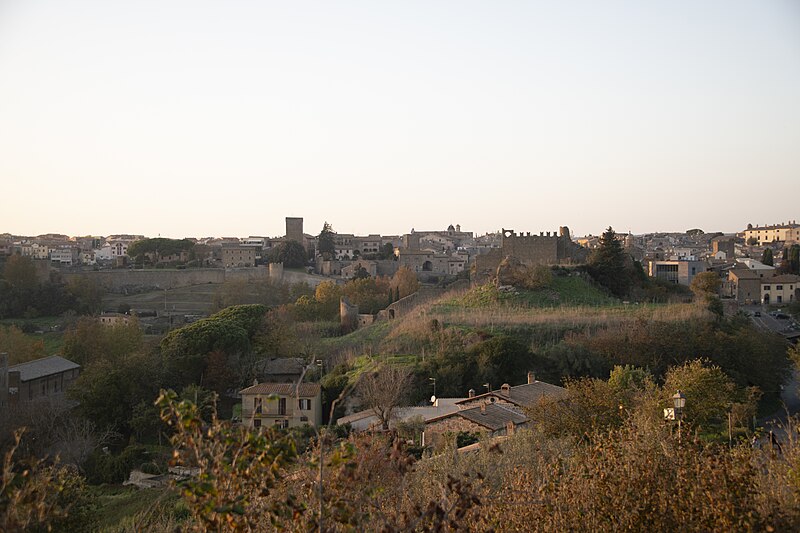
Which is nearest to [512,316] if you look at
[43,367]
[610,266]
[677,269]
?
[610,266]

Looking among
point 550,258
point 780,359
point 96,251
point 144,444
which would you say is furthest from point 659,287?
point 96,251

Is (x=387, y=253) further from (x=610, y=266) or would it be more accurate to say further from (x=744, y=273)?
(x=610, y=266)

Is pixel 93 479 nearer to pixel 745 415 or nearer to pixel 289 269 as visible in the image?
pixel 745 415

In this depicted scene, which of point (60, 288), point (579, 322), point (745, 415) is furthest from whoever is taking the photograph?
point (60, 288)

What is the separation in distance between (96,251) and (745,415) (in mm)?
77730

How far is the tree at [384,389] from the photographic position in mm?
19547

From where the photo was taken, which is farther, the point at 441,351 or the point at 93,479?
the point at 441,351

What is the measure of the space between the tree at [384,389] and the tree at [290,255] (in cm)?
4230

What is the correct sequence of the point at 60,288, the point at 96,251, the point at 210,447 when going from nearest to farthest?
the point at 210,447 → the point at 60,288 → the point at 96,251

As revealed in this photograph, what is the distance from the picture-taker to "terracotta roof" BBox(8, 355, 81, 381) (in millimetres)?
25300

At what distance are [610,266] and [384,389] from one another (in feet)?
52.1

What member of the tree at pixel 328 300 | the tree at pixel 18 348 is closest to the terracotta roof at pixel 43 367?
the tree at pixel 18 348

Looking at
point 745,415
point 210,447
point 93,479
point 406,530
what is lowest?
point 93,479

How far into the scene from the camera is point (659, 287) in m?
34.9
